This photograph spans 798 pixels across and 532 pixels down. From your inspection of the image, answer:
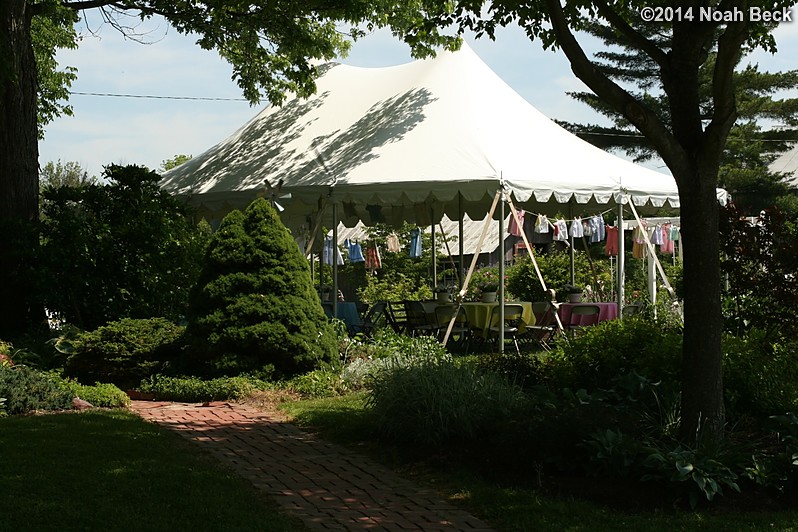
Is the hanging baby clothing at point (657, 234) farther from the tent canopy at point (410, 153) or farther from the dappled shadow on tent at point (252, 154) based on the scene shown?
the dappled shadow on tent at point (252, 154)

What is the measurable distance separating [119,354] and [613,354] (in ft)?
18.7

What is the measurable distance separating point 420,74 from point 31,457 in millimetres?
10910

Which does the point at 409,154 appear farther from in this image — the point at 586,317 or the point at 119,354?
the point at 119,354


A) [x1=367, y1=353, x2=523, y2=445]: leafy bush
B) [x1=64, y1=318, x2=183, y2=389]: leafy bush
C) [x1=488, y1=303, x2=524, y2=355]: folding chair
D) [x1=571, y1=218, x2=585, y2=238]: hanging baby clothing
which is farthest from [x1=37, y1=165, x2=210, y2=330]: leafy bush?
[x1=571, y1=218, x2=585, y2=238]: hanging baby clothing

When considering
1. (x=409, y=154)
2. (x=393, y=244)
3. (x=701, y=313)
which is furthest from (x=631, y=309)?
(x=393, y=244)

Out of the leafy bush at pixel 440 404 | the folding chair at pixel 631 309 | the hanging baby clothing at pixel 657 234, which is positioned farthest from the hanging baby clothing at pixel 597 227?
the leafy bush at pixel 440 404

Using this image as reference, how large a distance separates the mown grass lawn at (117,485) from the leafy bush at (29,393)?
966 mm

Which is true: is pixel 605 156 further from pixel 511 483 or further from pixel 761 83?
pixel 761 83

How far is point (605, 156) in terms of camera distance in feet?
49.5

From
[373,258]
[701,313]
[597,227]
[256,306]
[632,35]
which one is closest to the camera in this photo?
[701,313]

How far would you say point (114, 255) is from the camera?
13.1 m

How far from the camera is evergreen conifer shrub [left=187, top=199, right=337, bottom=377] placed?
10.7 meters

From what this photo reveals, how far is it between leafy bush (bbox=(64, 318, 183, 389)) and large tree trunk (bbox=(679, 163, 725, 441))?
676cm

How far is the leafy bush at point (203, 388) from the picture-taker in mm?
10227
